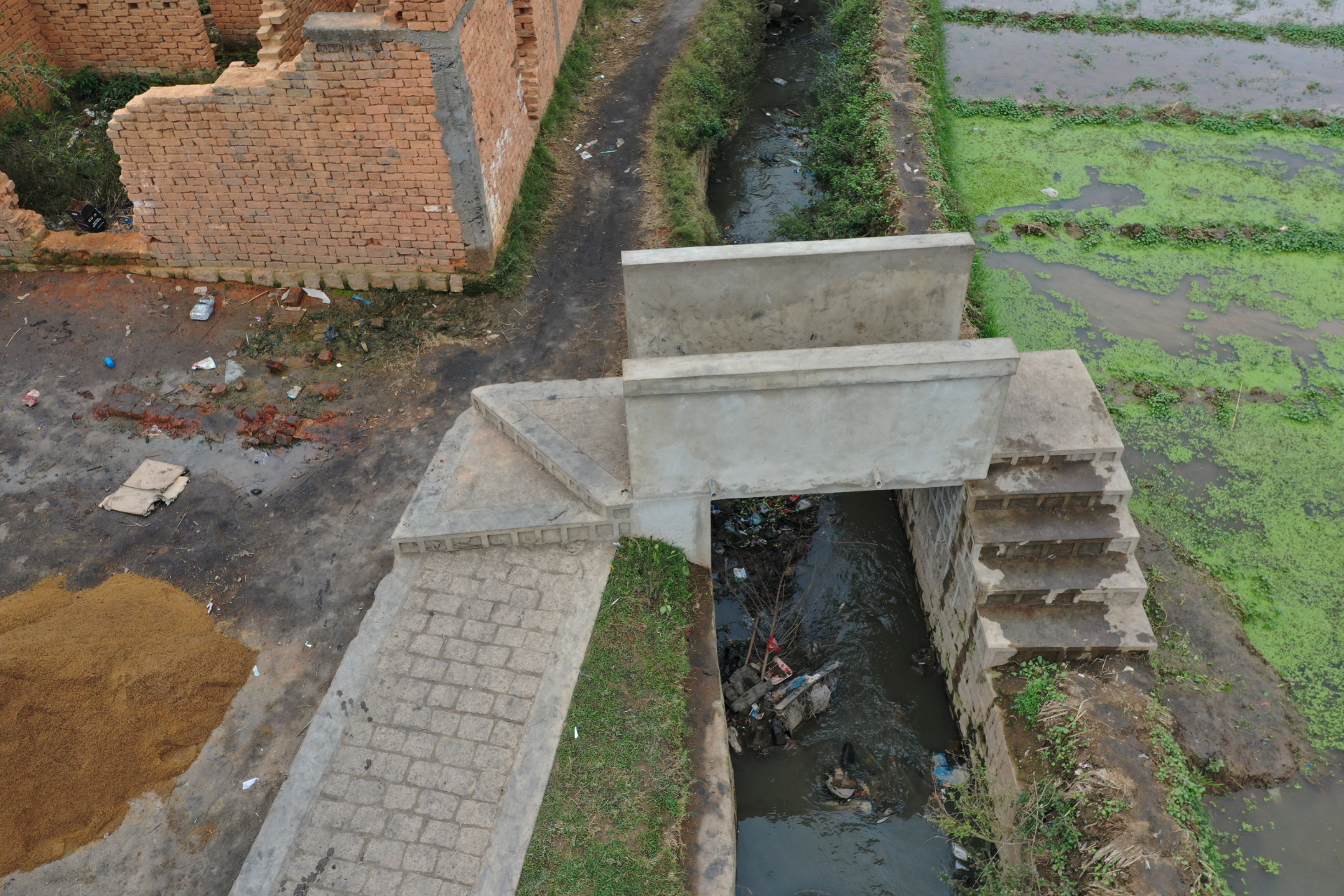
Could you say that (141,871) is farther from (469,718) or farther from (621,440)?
(621,440)

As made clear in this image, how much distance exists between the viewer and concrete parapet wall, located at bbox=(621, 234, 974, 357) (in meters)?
5.89

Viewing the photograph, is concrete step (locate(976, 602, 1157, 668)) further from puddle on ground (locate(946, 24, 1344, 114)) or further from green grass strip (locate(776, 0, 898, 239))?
puddle on ground (locate(946, 24, 1344, 114))

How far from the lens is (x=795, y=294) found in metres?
6.05

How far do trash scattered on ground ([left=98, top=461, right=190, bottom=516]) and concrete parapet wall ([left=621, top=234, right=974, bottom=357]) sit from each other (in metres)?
3.70

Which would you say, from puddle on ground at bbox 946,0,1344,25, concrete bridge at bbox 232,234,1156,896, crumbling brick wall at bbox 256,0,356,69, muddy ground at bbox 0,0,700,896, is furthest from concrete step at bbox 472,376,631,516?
puddle on ground at bbox 946,0,1344,25

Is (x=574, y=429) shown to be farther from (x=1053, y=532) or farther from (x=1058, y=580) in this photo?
(x=1058, y=580)

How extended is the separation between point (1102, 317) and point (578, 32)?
8.78 meters

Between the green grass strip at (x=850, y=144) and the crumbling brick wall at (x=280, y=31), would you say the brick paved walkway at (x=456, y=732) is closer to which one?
the crumbling brick wall at (x=280, y=31)

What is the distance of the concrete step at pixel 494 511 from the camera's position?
5758 millimetres

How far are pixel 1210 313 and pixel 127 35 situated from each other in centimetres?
1253

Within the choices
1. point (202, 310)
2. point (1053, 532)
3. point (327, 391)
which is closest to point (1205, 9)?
point (1053, 532)

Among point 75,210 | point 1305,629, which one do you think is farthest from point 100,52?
point 1305,629

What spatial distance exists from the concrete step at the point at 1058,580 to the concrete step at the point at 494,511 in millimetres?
2429

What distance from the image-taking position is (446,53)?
23.9 ft
